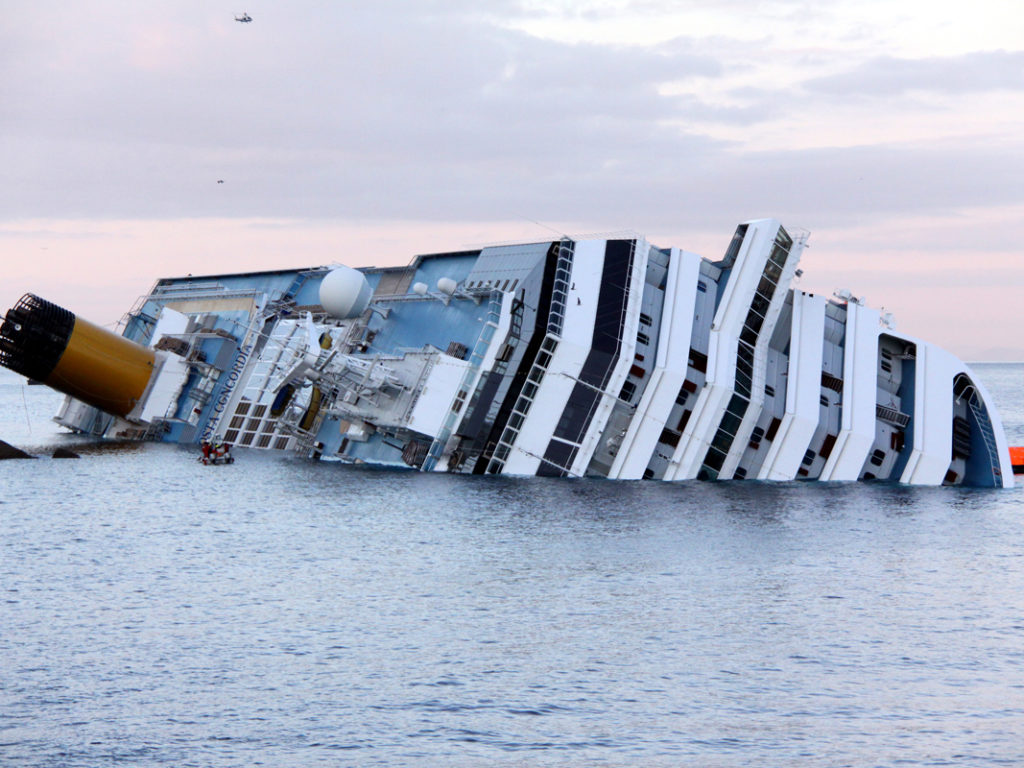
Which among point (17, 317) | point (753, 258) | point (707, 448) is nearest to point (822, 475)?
point (707, 448)

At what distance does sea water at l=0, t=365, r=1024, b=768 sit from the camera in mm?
28141

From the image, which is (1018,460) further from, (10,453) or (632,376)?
(10,453)

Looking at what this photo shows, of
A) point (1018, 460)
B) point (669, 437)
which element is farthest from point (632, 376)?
point (1018, 460)

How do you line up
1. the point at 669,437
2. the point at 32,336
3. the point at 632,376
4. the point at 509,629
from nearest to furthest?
1. the point at 509,629
2. the point at 632,376
3. the point at 669,437
4. the point at 32,336

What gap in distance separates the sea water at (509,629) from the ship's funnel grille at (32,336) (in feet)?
55.8

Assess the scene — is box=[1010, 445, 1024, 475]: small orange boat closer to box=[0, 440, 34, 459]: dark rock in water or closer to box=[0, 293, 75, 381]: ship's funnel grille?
box=[0, 293, 75, 381]: ship's funnel grille

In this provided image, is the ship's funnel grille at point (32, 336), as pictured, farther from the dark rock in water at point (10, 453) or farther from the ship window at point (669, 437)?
the ship window at point (669, 437)

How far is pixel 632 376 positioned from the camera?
64938mm

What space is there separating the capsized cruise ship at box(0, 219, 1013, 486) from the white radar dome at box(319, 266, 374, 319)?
0.10 m

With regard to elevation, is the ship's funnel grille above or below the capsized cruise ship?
below

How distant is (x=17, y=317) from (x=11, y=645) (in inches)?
1835

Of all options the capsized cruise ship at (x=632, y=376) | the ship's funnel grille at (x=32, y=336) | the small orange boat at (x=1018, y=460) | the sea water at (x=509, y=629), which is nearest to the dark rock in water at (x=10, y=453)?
the ship's funnel grille at (x=32, y=336)

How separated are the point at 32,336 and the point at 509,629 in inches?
2006

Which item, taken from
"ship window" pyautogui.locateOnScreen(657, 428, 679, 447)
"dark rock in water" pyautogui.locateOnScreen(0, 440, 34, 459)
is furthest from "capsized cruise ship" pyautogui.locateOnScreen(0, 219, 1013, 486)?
"dark rock in water" pyautogui.locateOnScreen(0, 440, 34, 459)
